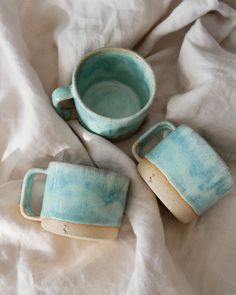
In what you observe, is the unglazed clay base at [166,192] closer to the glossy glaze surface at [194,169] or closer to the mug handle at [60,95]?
the glossy glaze surface at [194,169]

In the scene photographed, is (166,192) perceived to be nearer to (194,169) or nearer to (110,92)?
(194,169)

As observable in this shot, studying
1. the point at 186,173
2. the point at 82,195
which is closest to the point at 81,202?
the point at 82,195

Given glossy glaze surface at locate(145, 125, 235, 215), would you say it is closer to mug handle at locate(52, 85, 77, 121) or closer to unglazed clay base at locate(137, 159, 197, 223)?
unglazed clay base at locate(137, 159, 197, 223)

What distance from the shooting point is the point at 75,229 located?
1.50 feet

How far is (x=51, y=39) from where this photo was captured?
0.56m

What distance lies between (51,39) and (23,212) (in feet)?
0.73

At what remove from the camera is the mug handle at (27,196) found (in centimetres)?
50

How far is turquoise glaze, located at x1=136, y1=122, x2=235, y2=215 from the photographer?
464mm

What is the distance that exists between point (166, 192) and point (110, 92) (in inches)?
6.8

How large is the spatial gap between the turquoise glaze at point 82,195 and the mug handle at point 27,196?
1.1 inches

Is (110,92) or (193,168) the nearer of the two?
(193,168)

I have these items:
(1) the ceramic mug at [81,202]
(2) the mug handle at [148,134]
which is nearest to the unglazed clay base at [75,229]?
(1) the ceramic mug at [81,202]

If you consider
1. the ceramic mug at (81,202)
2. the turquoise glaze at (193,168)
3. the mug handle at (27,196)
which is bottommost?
the mug handle at (27,196)

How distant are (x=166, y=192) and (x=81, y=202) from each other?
9cm
